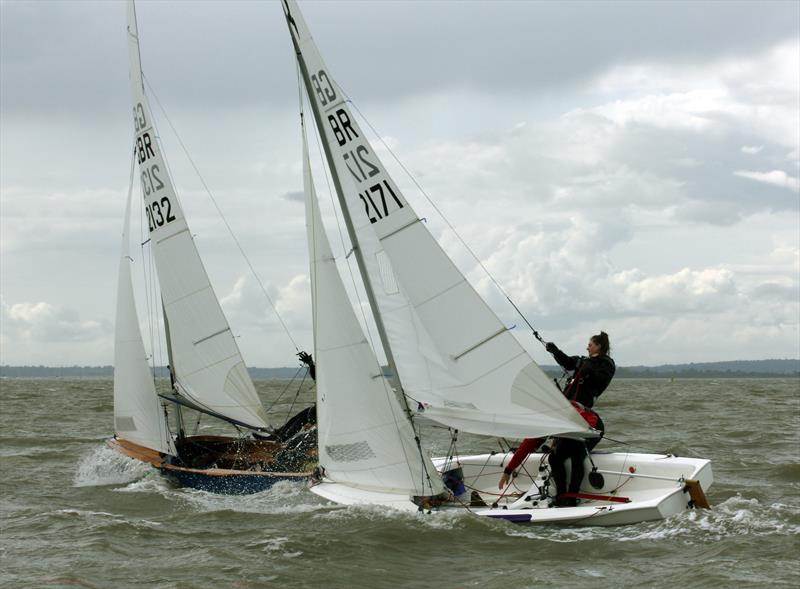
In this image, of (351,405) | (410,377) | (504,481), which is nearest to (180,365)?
(351,405)

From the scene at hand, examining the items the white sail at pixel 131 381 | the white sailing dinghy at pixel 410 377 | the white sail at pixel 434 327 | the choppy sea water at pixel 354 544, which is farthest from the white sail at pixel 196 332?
the white sail at pixel 434 327

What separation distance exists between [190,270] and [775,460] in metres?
10.0

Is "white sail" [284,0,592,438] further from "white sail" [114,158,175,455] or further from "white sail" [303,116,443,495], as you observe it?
"white sail" [114,158,175,455]

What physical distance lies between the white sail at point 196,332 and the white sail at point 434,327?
5.04 metres

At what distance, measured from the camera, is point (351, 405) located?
10188 mm

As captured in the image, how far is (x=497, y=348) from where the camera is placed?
946 cm

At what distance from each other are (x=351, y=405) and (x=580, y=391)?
249 cm

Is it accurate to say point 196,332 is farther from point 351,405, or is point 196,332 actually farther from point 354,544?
point 354,544

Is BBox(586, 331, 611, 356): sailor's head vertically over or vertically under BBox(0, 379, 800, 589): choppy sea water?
over

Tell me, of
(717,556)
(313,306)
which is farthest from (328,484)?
(717,556)

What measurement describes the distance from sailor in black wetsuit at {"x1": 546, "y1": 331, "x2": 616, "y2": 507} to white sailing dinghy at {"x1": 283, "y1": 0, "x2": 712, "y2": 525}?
0.21 m

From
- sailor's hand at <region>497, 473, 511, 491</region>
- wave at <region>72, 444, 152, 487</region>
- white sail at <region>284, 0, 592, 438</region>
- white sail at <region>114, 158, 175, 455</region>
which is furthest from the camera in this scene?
wave at <region>72, 444, 152, 487</region>

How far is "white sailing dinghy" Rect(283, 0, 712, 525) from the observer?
941 centimetres

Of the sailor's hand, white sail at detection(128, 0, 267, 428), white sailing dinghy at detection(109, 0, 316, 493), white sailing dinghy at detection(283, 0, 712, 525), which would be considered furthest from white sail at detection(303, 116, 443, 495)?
white sail at detection(128, 0, 267, 428)
